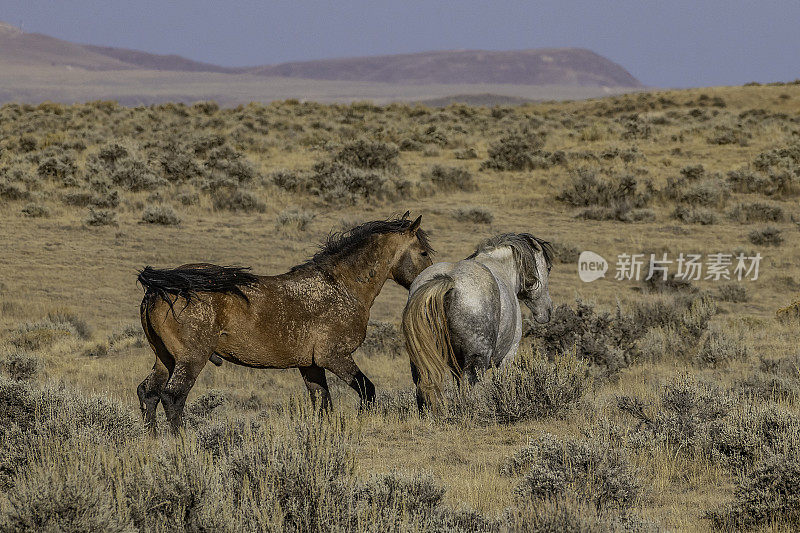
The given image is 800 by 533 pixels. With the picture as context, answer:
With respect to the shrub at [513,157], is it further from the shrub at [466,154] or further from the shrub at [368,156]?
the shrub at [368,156]

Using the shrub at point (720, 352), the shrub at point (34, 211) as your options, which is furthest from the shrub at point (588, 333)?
the shrub at point (34, 211)

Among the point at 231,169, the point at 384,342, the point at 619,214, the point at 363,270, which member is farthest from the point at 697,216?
the point at 363,270

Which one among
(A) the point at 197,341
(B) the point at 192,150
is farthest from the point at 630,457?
(B) the point at 192,150

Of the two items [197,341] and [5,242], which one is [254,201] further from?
[197,341]

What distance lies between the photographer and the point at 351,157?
2484 cm

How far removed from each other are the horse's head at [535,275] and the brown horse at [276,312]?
933mm

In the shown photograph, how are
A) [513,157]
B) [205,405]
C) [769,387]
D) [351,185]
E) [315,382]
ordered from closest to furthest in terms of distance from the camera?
[315,382] < [205,405] < [769,387] < [351,185] < [513,157]

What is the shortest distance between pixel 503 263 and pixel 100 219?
13.9 metres

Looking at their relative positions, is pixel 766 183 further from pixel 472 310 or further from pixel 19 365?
pixel 19 365

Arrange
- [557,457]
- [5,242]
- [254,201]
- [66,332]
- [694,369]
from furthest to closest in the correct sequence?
[254,201] → [5,242] → [66,332] → [694,369] → [557,457]

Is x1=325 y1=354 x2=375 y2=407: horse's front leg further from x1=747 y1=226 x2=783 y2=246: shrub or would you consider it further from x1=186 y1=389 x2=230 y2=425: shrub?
x1=747 y1=226 x2=783 y2=246: shrub

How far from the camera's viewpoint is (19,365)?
9.65 m

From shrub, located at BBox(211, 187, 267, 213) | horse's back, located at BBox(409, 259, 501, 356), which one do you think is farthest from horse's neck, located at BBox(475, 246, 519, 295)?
shrub, located at BBox(211, 187, 267, 213)

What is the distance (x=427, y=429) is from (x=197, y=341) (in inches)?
73.8
